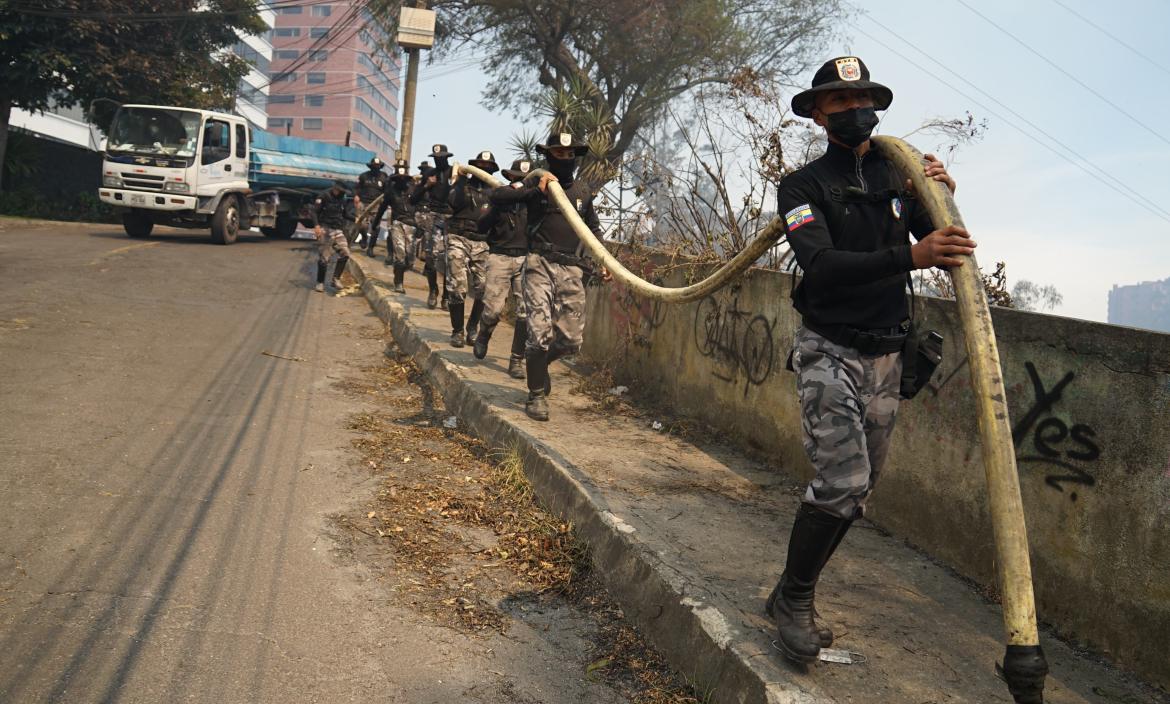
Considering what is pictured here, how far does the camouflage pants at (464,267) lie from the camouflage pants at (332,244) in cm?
430

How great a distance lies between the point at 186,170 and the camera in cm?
1777

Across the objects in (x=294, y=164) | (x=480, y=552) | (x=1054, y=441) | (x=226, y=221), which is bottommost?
(x=480, y=552)

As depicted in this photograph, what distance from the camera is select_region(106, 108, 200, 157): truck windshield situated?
18.0 meters

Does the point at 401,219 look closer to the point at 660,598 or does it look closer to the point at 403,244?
the point at 403,244

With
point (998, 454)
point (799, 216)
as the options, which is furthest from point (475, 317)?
point (998, 454)

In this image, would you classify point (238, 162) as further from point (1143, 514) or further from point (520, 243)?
point (1143, 514)

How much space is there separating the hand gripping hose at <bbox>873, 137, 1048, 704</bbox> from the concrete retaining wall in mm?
898

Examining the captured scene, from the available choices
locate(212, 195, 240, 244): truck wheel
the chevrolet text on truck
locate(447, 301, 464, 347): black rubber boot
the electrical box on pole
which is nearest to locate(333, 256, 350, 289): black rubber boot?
the chevrolet text on truck

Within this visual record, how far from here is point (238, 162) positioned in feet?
63.3

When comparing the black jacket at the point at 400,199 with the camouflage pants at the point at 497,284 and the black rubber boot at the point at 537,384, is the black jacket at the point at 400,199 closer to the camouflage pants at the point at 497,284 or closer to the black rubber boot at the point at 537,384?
the camouflage pants at the point at 497,284

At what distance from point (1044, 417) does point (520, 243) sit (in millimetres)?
5241

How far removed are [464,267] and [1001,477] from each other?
805 cm

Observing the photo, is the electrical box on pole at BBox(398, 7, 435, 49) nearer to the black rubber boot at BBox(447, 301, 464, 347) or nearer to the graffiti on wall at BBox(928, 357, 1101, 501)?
the black rubber boot at BBox(447, 301, 464, 347)

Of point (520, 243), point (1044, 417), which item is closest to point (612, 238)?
point (520, 243)
